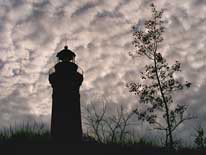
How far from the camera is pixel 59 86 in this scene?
25953 mm

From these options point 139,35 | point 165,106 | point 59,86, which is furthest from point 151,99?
point 59,86

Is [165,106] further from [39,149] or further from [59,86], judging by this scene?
[39,149]

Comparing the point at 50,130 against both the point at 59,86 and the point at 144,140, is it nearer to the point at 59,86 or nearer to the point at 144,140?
the point at 59,86

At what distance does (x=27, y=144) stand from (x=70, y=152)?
Result: 2.57 m

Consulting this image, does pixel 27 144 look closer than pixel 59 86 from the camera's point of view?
Yes

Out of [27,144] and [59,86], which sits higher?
[59,86]

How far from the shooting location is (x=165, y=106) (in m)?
28.1

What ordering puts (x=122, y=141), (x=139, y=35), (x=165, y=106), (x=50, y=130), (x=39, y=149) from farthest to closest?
(x=139, y=35), (x=165, y=106), (x=50, y=130), (x=122, y=141), (x=39, y=149)

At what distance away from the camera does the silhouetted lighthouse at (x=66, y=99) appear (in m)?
25.1

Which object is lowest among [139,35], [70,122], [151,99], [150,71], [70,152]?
[70,152]

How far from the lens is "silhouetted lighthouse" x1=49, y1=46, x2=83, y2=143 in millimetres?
25062

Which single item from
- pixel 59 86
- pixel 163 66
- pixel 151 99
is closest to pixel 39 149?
pixel 59 86

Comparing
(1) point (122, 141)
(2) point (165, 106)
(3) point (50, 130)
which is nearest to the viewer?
(1) point (122, 141)

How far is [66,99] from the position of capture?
25719mm
